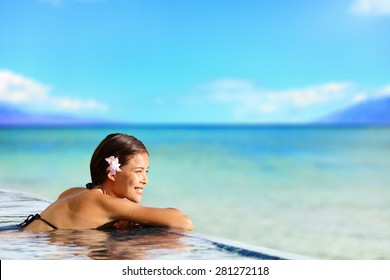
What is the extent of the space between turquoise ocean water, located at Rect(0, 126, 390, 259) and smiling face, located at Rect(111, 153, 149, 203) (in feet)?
6.03

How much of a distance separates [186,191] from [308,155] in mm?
6634

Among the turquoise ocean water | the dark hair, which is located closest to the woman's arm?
the dark hair

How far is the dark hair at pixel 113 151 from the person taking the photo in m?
2.65

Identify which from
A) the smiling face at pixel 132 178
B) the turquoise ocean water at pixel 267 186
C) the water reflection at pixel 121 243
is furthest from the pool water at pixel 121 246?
the turquoise ocean water at pixel 267 186

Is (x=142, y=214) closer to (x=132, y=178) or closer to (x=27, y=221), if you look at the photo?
(x=132, y=178)

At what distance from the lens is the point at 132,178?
263cm

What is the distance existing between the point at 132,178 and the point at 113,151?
0.40ft

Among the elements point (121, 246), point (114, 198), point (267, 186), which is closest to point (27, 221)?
point (114, 198)

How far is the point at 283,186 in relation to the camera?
33.4 feet

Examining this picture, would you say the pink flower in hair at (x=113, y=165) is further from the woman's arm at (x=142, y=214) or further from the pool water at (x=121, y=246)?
the pool water at (x=121, y=246)

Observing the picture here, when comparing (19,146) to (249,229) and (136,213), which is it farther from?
(136,213)

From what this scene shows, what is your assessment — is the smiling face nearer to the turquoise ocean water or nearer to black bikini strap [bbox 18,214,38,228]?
black bikini strap [bbox 18,214,38,228]

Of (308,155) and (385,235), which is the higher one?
(308,155)
